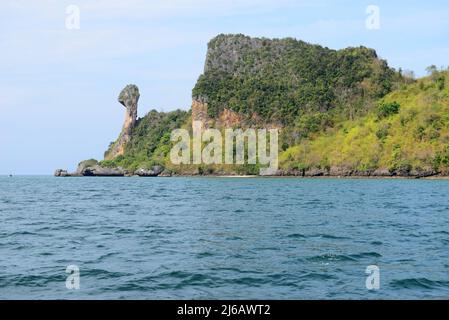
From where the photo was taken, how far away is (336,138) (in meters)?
177

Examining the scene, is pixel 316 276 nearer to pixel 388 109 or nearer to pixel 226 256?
pixel 226 256

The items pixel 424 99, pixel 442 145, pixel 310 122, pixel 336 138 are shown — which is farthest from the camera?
pixel 310 122

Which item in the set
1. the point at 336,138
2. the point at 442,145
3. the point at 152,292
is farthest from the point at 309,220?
the point at 336,138

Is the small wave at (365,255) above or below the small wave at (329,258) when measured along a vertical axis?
below

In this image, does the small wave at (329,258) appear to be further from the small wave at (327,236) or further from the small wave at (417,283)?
the small wave at (327,236)

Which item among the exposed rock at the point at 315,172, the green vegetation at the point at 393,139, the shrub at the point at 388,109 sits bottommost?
the exposed rock at the point at 315,172

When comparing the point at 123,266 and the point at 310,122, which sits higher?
the point at 310,122

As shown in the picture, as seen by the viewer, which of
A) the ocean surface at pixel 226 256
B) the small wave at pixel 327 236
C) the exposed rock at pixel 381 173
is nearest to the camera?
the ocean surface at pixel 226 256

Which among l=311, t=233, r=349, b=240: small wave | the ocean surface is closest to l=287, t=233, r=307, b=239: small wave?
the ocean surface

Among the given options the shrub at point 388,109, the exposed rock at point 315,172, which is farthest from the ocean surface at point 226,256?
the shrub at point 388,109

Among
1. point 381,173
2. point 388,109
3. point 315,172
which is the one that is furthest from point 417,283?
point 388,109
